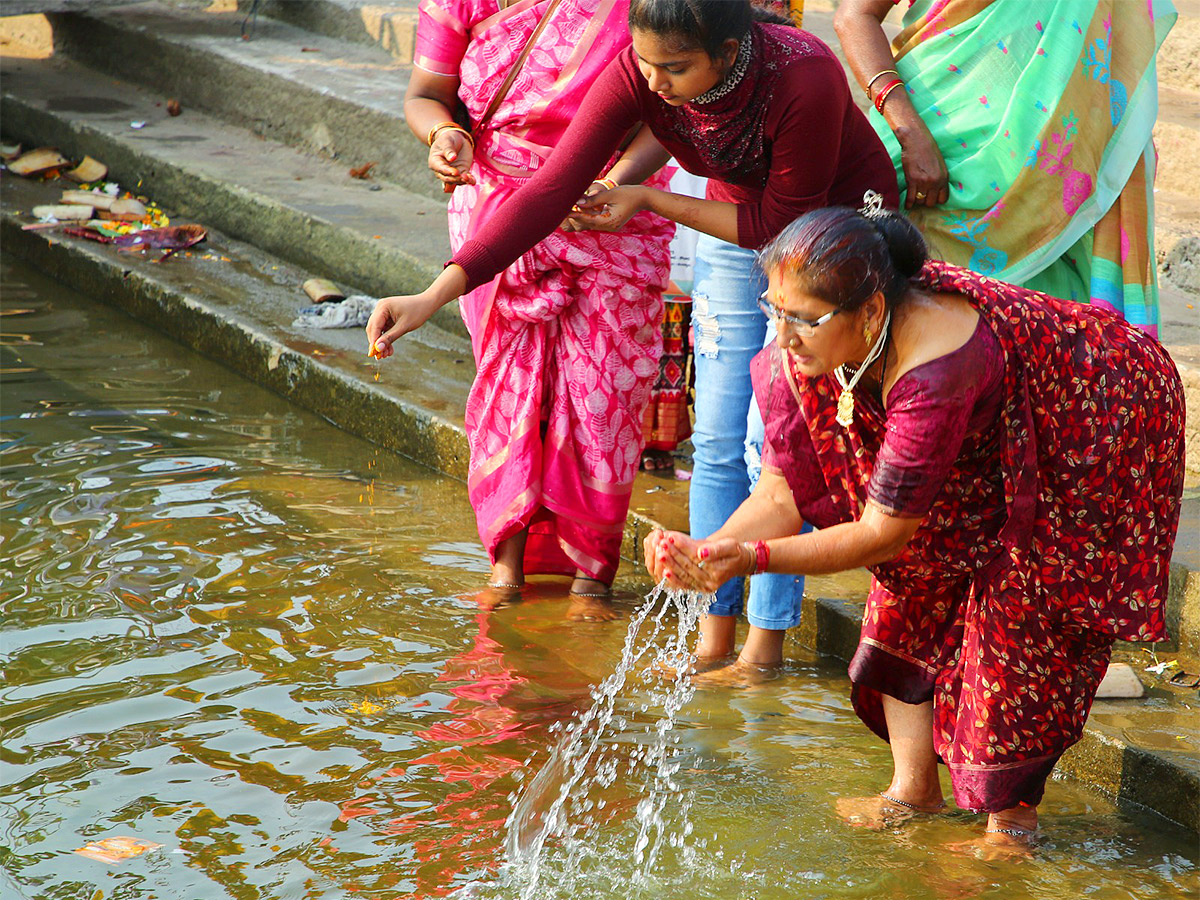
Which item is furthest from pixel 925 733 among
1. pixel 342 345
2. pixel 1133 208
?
pixel 342 345

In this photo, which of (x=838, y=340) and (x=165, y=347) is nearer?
(x=838, y=340)

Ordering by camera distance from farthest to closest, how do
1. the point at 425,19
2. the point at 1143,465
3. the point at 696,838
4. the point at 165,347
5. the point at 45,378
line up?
the point at 165,347 → the point at 45,378 → the point at 425,19 → the point at 696,838 → the point at 1143,465

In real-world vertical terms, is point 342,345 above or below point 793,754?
above

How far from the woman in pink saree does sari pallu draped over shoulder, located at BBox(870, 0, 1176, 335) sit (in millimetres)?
884

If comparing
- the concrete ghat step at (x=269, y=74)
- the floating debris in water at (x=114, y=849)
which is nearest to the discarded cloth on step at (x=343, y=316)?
the concrete ghat step at (x=269, y=74)

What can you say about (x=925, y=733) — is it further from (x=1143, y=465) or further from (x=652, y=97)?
(x=652, y=97)

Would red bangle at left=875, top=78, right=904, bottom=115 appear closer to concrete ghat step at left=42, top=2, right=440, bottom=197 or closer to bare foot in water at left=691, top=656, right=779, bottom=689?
bare foot in water at left=691, top=656, right=779, bottom=689

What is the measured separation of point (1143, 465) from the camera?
2578 mm

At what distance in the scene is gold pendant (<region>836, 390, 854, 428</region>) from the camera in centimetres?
249

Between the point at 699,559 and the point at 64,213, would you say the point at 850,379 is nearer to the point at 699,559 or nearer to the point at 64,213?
the point at 699,559

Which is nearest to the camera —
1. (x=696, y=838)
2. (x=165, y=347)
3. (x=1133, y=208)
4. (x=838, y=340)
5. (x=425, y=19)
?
(x=838, y=340)

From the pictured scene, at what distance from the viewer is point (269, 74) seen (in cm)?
785

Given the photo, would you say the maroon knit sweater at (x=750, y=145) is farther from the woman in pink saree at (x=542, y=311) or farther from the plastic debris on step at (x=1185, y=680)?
the plastic debris on step at (x=1185, y=680)

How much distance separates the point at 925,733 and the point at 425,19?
229cm
